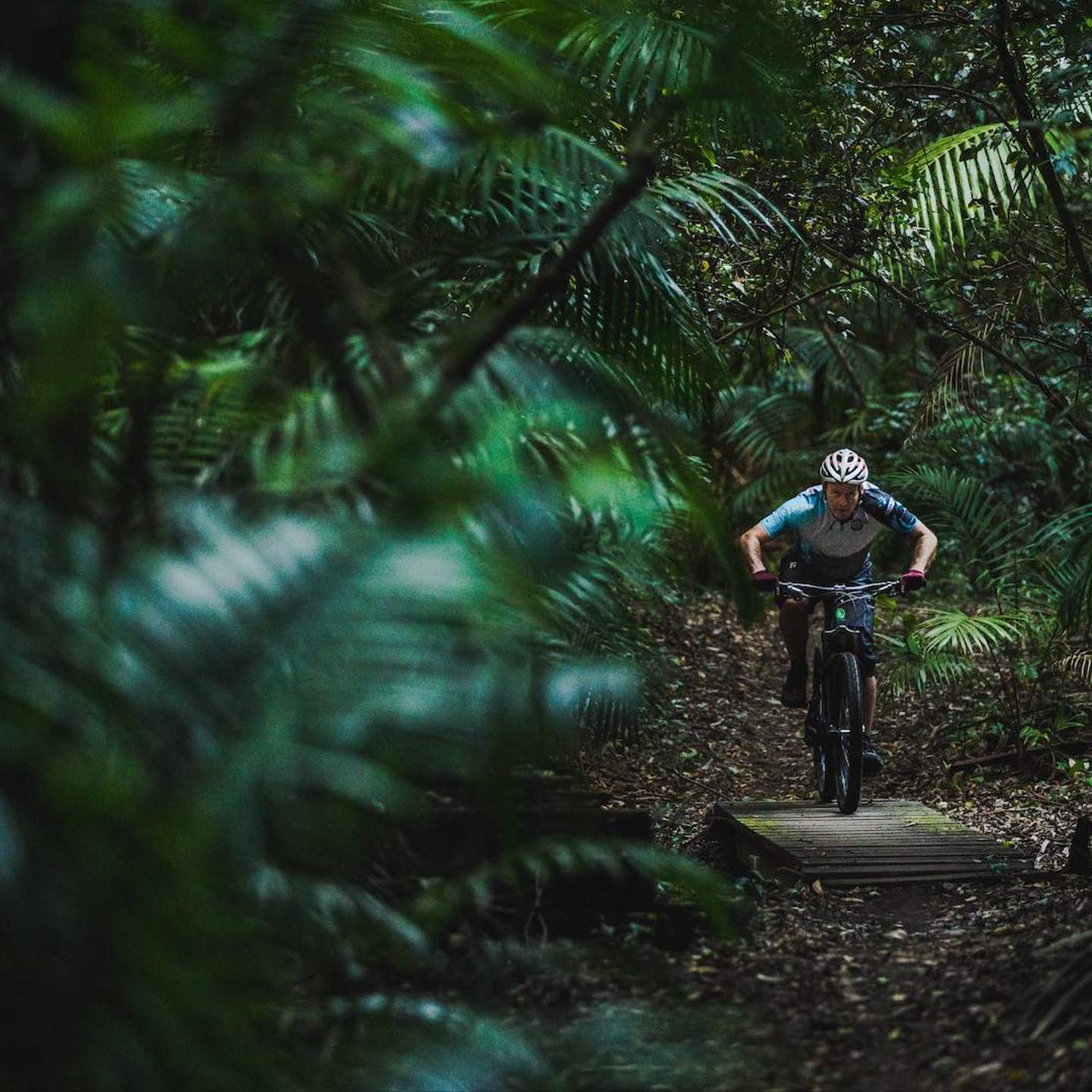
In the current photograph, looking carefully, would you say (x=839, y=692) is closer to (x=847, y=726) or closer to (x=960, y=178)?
(x=847, y=726)

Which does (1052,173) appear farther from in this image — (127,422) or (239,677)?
(239,677)

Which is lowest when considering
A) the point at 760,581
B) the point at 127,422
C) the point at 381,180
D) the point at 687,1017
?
the point at 687,1017

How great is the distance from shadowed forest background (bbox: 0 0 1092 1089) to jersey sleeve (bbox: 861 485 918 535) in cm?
68

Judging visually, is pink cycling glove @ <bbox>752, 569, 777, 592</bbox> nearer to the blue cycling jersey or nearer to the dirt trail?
the blue cycling jersey

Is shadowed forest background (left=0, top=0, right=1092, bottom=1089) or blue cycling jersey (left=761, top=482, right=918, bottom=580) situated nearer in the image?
shadowed forest background (left=0, top=0, right=1092, bottom=1089)

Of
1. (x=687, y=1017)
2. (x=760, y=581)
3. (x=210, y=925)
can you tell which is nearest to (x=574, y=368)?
(x=687, y=1017)

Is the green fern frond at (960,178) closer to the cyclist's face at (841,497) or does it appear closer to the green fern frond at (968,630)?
the cyclist's face at (841,497)

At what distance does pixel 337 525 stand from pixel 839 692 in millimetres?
4422

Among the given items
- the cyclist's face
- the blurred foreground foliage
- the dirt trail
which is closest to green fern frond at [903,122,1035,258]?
the cyclist's face

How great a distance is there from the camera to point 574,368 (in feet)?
11.7

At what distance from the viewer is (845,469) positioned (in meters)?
5.95

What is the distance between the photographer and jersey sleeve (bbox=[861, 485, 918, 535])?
6.04 metres

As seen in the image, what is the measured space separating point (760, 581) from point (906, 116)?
114 inches

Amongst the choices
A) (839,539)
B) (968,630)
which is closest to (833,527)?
(839,539)
